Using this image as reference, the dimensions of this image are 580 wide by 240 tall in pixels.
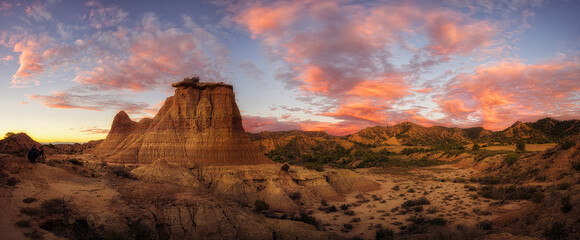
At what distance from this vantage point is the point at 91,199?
13359mm

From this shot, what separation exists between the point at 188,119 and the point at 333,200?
21.9 metres

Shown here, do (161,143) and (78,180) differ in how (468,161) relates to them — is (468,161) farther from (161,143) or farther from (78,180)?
(78,180)

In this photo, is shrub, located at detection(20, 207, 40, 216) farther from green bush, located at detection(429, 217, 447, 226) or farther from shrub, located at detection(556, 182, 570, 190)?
shrub, located at detection(556, 182, 570, 190)

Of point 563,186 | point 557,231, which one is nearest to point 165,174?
point 557,231

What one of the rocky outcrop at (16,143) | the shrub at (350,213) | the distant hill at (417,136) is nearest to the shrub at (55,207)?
the shrub at (350,213)

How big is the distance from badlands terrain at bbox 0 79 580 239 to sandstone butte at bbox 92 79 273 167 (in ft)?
0.47

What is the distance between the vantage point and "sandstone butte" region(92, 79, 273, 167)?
31.0 m

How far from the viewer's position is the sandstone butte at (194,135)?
1221 inches

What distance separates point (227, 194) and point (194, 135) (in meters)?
10.2

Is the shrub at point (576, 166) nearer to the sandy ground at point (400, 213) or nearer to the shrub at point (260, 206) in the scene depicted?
the sandy ground at point (400, 213)

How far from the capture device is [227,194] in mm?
27141

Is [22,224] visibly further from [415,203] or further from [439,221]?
[415,203]

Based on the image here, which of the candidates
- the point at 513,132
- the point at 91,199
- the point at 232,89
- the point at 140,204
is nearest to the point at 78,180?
the point at 91,199

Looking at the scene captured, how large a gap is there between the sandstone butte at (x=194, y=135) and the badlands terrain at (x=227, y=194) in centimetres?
14
